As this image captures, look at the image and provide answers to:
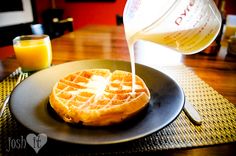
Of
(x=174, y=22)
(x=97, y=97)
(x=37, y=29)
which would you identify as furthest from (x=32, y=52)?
(x=37, y=29)

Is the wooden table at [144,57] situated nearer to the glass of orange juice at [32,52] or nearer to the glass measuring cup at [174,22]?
the glass of orange juice at [32,52]

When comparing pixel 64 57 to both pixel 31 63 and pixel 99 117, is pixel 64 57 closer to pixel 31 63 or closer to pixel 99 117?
pixel 31 63

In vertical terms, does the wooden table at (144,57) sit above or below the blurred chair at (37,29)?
below

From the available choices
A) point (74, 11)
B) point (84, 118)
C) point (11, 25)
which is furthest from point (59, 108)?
point (74, 11)

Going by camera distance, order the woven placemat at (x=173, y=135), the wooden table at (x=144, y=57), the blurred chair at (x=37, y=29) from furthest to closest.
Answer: the blurred chair at (x=37, y=29)
the wooden table at (x=144, y=57)
the woven placemat at (x=173, y=135)

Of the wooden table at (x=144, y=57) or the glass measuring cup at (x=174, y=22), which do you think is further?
the wooden table at (x=144, y=57)

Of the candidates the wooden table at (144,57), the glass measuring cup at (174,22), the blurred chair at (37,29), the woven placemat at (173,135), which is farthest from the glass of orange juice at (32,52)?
the blurred chair at (37,29)
